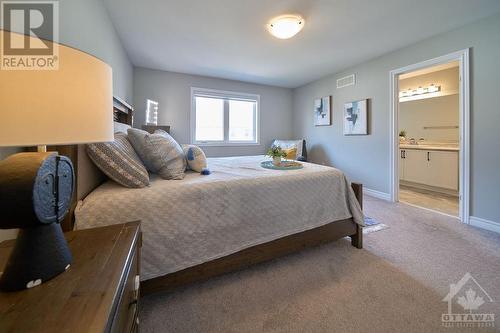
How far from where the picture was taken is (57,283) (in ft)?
1.95

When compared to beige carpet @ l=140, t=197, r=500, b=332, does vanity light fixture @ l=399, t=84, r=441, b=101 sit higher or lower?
higher

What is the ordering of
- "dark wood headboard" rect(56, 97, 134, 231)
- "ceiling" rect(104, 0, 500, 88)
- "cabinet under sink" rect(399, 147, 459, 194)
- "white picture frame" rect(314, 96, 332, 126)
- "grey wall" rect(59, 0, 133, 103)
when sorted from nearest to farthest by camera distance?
"dark wood headboard" rect(56, 97, 134, 231) < "grey wall" rect(59, 0, 133, 103) < "ceiling" rect(104, 0, 500, 88) < "cabinet under sink" rect(399, 147, 459, 194) < "white picture frame" rect(314, 96, 332, 126)

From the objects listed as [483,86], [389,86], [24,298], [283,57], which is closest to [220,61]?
[283,57]

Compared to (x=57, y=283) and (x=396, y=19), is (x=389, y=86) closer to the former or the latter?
(x=396, y=19)

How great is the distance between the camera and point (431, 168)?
13.2 ft

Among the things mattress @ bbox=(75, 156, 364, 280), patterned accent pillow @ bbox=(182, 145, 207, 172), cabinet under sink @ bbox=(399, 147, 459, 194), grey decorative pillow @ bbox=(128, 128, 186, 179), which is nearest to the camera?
mattress @ bbox=(75, 156, 364, 280)

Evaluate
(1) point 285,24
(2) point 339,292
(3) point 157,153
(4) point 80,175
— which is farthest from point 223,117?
(2) point 339,292

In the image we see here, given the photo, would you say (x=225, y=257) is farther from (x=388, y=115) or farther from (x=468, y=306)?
(x=388, y=115)

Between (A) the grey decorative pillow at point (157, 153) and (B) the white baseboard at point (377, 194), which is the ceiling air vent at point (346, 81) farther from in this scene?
(A) the grey decorative pillow at point (157, 153)


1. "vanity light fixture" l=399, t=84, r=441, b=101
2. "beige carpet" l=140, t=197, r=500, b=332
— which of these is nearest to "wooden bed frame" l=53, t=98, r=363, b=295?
"beige carpet" l=140, t=197, r=500, b=332

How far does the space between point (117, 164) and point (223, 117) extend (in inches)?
143

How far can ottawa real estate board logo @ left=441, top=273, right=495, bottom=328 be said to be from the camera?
1199 mm

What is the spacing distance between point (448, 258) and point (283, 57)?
3.27 meters

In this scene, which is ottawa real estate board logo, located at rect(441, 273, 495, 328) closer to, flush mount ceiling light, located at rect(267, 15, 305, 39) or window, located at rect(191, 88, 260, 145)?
flush mount ceiling light, located at rect(267, 15, 305, 39)
